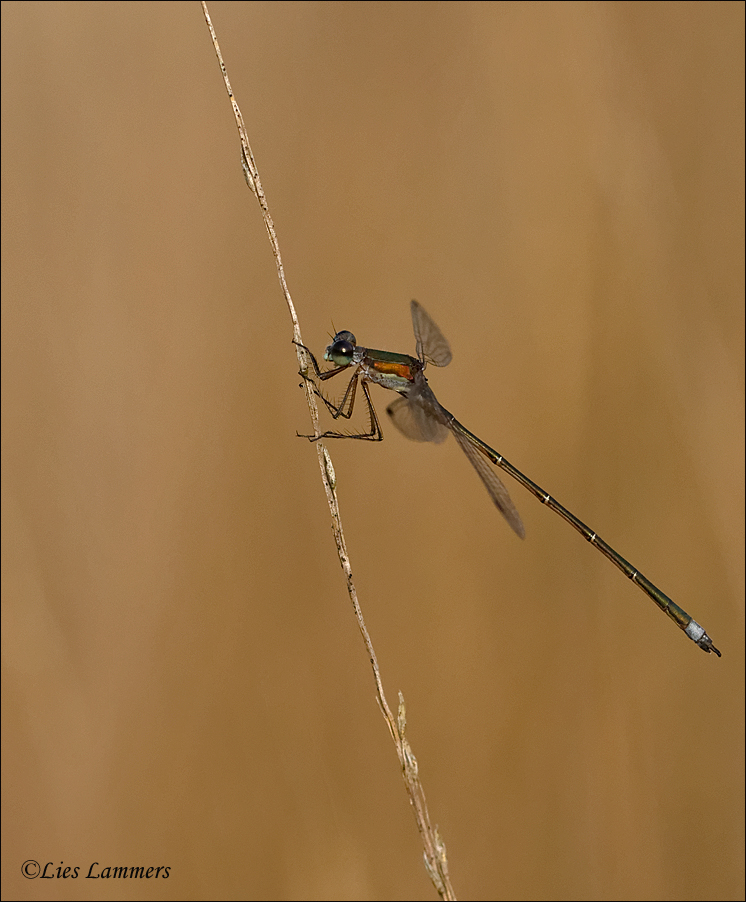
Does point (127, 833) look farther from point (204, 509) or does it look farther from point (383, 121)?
point (383, 121)

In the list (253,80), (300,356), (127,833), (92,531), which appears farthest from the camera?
(253,80)

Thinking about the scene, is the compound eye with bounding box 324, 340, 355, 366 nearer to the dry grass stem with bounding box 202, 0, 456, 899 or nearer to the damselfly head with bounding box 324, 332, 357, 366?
the damselfly head with bounding box 324, 332, 357, 366

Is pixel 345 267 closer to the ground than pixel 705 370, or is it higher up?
higher up

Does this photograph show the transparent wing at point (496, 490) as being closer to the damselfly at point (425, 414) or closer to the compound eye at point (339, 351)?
the damselfly at point (425, 414)

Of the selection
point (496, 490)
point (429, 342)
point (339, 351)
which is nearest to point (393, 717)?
point (496, 490)

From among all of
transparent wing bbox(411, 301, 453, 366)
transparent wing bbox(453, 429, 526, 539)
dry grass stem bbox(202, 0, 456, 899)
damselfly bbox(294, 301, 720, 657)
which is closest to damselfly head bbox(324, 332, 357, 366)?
damselfly bbox(294, 301, 720, 657)

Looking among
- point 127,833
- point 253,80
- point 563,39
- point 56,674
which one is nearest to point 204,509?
point 56,674

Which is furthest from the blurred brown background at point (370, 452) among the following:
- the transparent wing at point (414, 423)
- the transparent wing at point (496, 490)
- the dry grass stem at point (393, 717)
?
the dry grass stem at point (393, 717)
